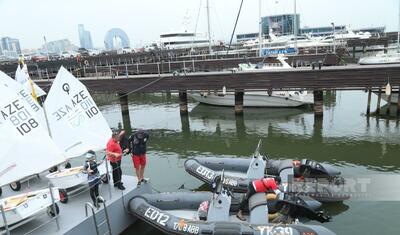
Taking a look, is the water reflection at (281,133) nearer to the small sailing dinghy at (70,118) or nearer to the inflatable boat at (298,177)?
the inflatable boat at (298,177)

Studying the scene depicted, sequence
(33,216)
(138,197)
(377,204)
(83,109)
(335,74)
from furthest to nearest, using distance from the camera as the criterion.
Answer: (335,74) < (83,109) < (377,204) < (138,197) < (33,216)

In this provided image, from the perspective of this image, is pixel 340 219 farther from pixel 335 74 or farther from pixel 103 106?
pixel 103 106

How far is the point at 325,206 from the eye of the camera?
11.9 meters

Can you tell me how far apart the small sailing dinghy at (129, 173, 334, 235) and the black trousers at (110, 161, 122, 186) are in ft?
2.63

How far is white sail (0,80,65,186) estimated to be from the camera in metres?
8.95

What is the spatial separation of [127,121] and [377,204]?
19.8 meters

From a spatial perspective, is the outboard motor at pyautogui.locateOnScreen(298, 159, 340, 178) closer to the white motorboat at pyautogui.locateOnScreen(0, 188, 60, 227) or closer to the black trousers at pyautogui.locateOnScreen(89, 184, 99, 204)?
the black trousers at pyautogui.locateOnScreen(89, 184, 99, 204)

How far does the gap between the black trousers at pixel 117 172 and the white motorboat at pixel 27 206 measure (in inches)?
71.8

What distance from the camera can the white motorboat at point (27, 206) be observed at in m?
8.29

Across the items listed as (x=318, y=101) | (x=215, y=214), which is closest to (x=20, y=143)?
(x=215, y=214)

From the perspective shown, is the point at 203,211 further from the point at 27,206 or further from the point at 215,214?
the point at 27,206

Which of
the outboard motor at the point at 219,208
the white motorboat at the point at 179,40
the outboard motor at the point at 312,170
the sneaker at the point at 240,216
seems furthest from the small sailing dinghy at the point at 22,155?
the white motorboat at the point at 179,40

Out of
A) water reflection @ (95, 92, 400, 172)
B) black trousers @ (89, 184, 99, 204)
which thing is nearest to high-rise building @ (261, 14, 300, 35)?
water reflection @ (95, 92, 400, 172)

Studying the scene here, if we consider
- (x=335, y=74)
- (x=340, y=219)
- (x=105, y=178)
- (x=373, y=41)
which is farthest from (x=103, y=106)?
(x=373, y=41)
